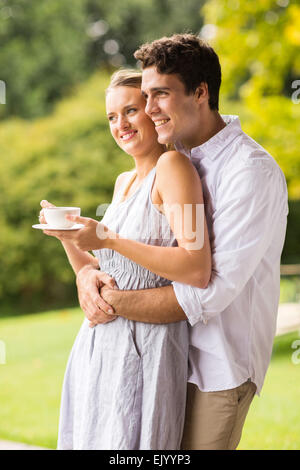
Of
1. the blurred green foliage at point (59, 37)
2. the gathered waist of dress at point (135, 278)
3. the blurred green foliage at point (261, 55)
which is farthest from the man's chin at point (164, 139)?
the blurred green foliage at point (59, 37)

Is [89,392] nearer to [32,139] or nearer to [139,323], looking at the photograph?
[139,323]

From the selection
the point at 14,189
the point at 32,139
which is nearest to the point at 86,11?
the point at 32,139

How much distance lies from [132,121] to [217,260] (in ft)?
1.60

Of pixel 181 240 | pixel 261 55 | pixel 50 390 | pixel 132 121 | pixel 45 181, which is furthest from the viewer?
pixel 45 181

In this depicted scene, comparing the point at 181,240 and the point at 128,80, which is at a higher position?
the point at 128,80

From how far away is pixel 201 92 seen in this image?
161cm

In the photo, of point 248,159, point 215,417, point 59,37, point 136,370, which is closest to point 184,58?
point 248,159

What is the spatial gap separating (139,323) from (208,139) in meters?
0.55

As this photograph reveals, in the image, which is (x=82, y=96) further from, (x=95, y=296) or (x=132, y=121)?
(x=95, y=296)

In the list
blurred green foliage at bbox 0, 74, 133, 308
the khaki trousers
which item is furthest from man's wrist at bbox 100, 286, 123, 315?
blurred green foliage at bbox 0, 74, 133, 308

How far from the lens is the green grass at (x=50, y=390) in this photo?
358 centimetres

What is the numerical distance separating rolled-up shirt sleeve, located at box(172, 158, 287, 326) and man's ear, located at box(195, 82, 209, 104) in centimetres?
24

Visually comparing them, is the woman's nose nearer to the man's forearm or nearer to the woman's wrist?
the woman's wrist

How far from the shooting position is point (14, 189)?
781 cm
